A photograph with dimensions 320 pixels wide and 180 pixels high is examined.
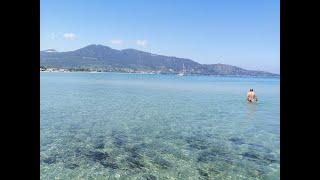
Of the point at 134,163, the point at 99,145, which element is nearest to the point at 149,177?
the point at 134,163

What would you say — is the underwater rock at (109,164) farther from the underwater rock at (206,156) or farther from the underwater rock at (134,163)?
the underwater rock at (206,156)

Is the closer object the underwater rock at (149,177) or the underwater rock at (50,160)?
the underwater rock at (149,177)

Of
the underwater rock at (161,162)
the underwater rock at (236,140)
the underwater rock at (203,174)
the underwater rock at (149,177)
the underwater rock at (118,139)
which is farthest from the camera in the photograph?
the underwater rock at (236,140)

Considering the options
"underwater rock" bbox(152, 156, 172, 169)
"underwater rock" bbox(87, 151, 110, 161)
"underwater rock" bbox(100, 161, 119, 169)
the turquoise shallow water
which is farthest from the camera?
"underwater rock" bbox(87, 151, 110, 161)

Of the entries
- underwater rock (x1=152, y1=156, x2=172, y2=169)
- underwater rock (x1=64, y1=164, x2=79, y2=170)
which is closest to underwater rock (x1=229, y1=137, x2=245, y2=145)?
underwater rock (x1=152, y1=156, x2=172, y2=169)

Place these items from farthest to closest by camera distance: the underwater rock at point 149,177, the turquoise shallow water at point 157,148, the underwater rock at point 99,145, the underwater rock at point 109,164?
1. the underwater rock at point 99,145
2. the underwater rock at point 109,164
3. the turquoise shallow water at point 157,148
4. the underwater rock at point 149,177

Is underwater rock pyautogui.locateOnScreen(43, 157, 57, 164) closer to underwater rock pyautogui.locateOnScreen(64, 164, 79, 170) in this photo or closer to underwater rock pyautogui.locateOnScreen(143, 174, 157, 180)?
underwater rock pyautogui.locateOnScreen(64, 164, 79, 170)

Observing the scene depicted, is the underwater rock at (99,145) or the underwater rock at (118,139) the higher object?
the underwater rock at (118,139)

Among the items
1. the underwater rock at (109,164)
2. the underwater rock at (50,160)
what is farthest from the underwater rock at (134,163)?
the underwater rock at (50,160)

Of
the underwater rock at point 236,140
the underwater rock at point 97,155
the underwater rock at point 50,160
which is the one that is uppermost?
the underwater rock at point 97,155

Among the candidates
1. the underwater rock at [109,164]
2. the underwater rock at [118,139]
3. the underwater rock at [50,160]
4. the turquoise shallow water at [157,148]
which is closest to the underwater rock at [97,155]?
the turquoise shallow water at [157,148]
